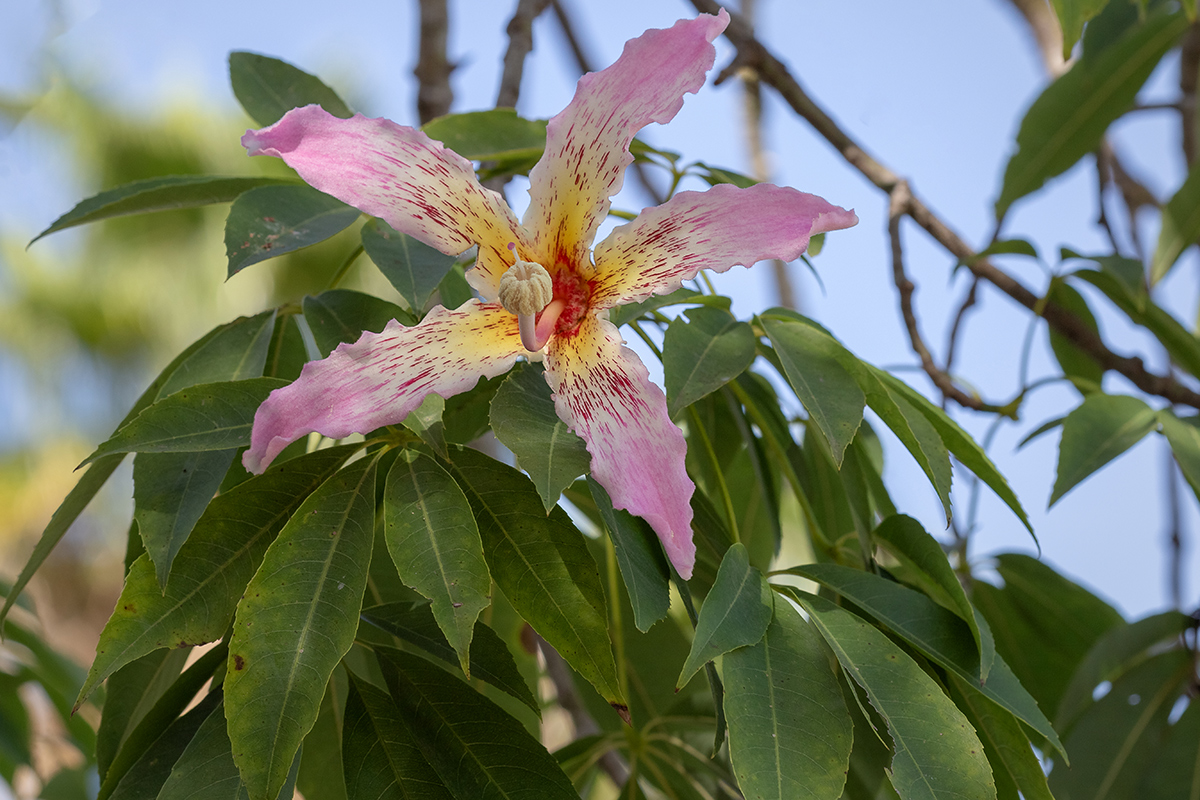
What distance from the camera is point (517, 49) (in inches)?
30.3

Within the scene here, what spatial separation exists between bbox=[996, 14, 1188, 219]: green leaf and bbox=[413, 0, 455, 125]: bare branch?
1.69ft

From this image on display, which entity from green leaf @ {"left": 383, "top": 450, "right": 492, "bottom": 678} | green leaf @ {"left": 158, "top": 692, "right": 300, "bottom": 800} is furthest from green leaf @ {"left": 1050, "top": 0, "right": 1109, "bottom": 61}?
green leaf @ {"left": 158, "top": 692, "right": 300, "bottom": 800}

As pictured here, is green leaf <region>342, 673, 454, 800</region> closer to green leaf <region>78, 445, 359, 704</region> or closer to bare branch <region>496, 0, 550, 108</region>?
green leaf <region>78, 445, 359, 704</region>

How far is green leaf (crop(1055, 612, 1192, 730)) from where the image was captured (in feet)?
2.19

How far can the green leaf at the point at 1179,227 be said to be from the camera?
830 mm

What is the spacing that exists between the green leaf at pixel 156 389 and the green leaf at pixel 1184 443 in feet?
1.73

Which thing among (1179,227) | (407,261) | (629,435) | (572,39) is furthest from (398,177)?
(572,39)

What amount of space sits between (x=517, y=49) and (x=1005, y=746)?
0.60 meters

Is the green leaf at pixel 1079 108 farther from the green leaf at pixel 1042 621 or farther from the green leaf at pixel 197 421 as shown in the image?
the green leaf at pixel 197 421

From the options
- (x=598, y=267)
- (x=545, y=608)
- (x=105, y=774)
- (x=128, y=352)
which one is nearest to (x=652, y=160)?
(x=598, y=267)

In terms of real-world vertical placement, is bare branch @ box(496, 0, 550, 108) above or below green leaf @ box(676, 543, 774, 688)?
above

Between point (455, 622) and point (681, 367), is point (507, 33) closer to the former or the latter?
point (681, 367)

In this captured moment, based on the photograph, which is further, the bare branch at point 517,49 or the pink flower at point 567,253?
the bare branch at point 517,49

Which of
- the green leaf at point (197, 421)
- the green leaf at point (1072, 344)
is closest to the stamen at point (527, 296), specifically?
the green leaf at point (197, 421)
